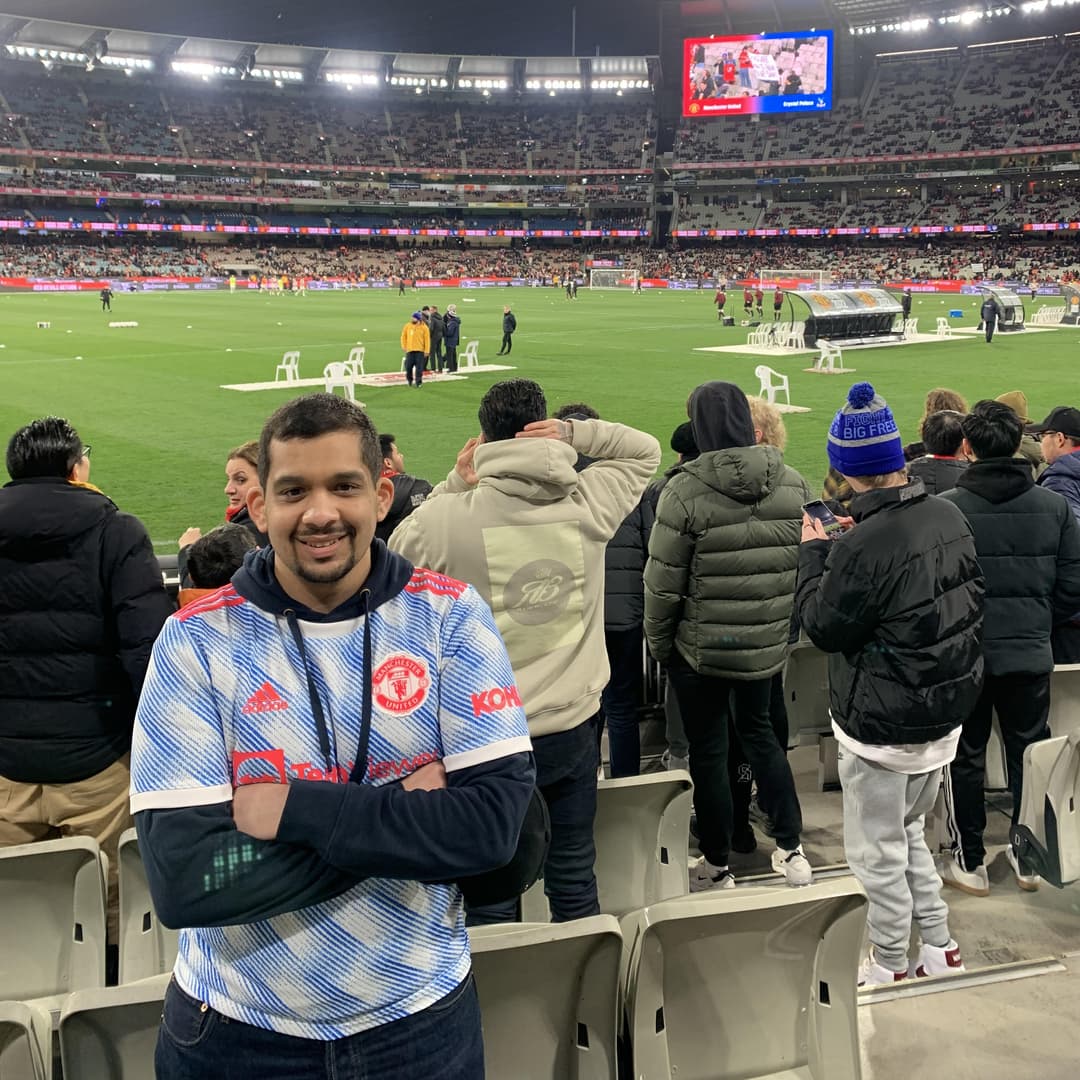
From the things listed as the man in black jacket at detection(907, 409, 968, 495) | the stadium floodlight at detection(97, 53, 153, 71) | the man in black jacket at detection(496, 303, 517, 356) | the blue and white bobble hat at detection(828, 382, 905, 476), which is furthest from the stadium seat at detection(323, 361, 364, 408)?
the stadium floodlight at detection(97, 53, 153, 71)

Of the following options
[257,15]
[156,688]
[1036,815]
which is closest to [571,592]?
[156,688]

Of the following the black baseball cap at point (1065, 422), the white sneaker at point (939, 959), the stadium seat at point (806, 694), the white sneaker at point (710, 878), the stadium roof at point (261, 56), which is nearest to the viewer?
the white sneaker at point (939, 959)

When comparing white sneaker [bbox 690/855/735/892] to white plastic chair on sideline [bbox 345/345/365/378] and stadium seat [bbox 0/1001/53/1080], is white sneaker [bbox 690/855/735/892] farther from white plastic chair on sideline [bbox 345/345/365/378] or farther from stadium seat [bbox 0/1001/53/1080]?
white plastic chair on sideline [bbox 345/345/365/378]

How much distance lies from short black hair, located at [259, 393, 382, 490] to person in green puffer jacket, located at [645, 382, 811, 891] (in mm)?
2475

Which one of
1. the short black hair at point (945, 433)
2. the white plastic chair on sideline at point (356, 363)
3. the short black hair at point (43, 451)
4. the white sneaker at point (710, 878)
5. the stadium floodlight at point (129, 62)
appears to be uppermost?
the stadium floodlight at point (129, 62)

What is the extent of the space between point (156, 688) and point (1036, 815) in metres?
3.73

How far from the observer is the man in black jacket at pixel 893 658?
364 cm

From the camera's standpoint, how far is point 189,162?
90438 millimetres

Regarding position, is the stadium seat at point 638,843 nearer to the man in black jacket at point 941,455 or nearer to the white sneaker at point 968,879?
the white sneaker at point 968,879

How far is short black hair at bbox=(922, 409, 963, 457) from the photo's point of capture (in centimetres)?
626

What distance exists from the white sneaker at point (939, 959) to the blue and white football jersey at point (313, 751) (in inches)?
107

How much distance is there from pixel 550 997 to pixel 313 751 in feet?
3.26

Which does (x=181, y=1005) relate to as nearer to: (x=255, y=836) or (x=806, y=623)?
(x=255, y=836)

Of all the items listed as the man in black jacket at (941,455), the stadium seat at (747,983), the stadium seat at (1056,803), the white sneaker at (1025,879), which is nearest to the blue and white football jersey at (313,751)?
the stadium seat at (747,983)
